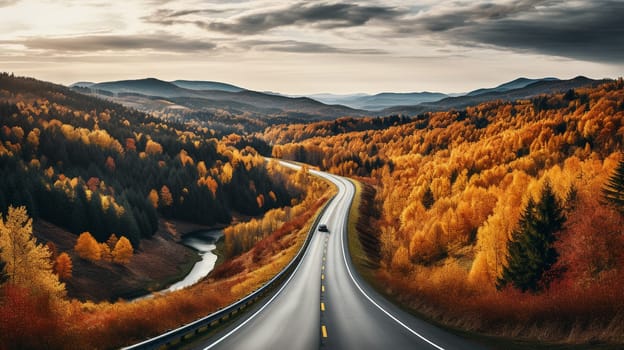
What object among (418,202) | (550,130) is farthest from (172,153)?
(550,130)

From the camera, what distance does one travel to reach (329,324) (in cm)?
2095

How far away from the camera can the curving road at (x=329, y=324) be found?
17.0 m

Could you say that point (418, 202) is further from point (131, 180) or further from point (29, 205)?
point (131, 180)

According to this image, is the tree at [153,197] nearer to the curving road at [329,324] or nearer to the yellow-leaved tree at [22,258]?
the yellow-leaved tree at [22,258]

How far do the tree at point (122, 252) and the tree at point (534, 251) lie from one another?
75218 mm

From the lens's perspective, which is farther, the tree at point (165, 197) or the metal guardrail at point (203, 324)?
the tree at point (165, 197)

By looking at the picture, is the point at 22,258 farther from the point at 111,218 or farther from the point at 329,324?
the point at 329,324

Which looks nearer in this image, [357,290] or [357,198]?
[357,290]

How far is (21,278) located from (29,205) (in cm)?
4493

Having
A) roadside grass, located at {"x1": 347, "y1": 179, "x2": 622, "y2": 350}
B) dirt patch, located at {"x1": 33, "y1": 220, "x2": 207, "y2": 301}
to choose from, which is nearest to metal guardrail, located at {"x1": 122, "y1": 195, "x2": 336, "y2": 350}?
roadside grass, located at {"x1": 347, "y1": 179, "x2": 622, "y2": 350}

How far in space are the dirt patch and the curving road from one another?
56929mm

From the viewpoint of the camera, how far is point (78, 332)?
14930 millimetres

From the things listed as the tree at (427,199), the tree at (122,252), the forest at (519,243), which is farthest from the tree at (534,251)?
the tree at (122,252)

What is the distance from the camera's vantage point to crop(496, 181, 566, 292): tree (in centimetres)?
4288
